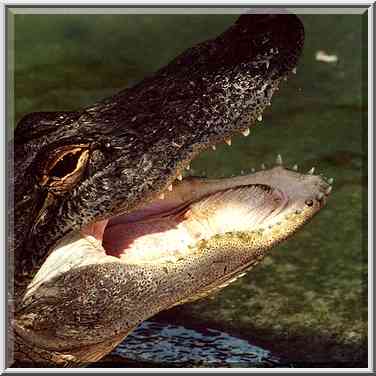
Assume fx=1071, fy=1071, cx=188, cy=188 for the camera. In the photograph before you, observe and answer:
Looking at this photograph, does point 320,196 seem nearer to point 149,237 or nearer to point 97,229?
point 149,237

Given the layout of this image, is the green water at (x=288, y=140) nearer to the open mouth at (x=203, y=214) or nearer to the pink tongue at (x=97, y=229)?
the open mouth at (x=203, y=214)

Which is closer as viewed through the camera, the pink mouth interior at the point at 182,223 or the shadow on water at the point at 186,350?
the pink mouth interior at the point at 182,223

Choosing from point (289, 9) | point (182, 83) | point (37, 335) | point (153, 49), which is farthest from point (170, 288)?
point (153, 49)

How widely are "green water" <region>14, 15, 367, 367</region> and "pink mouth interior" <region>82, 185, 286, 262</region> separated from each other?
0.88m

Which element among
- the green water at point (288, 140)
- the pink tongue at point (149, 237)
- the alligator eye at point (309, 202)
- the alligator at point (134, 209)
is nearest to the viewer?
the alligator at point (134, 209)

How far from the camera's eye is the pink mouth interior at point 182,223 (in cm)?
371

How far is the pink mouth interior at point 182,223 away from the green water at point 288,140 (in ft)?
2.87

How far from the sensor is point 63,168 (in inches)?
140

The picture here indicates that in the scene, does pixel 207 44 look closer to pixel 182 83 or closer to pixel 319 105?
pixel 182 83

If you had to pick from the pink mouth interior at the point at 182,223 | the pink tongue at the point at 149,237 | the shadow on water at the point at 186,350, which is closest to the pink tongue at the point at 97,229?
the pink mouth interior at the point at 182,223

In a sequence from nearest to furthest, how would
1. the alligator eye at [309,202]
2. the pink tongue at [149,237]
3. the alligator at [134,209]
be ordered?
the alligator at [134,209] → the alligator eye at [309,202] → the pink tongue at [149,237]

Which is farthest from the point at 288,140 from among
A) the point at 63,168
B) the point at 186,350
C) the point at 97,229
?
the point at 63,168

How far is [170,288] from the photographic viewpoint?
11.7 ft

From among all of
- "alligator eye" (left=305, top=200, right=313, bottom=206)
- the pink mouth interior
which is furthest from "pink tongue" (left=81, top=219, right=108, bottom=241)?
"alligator eye" (left=305, top=200, right=313, bottom=206)
